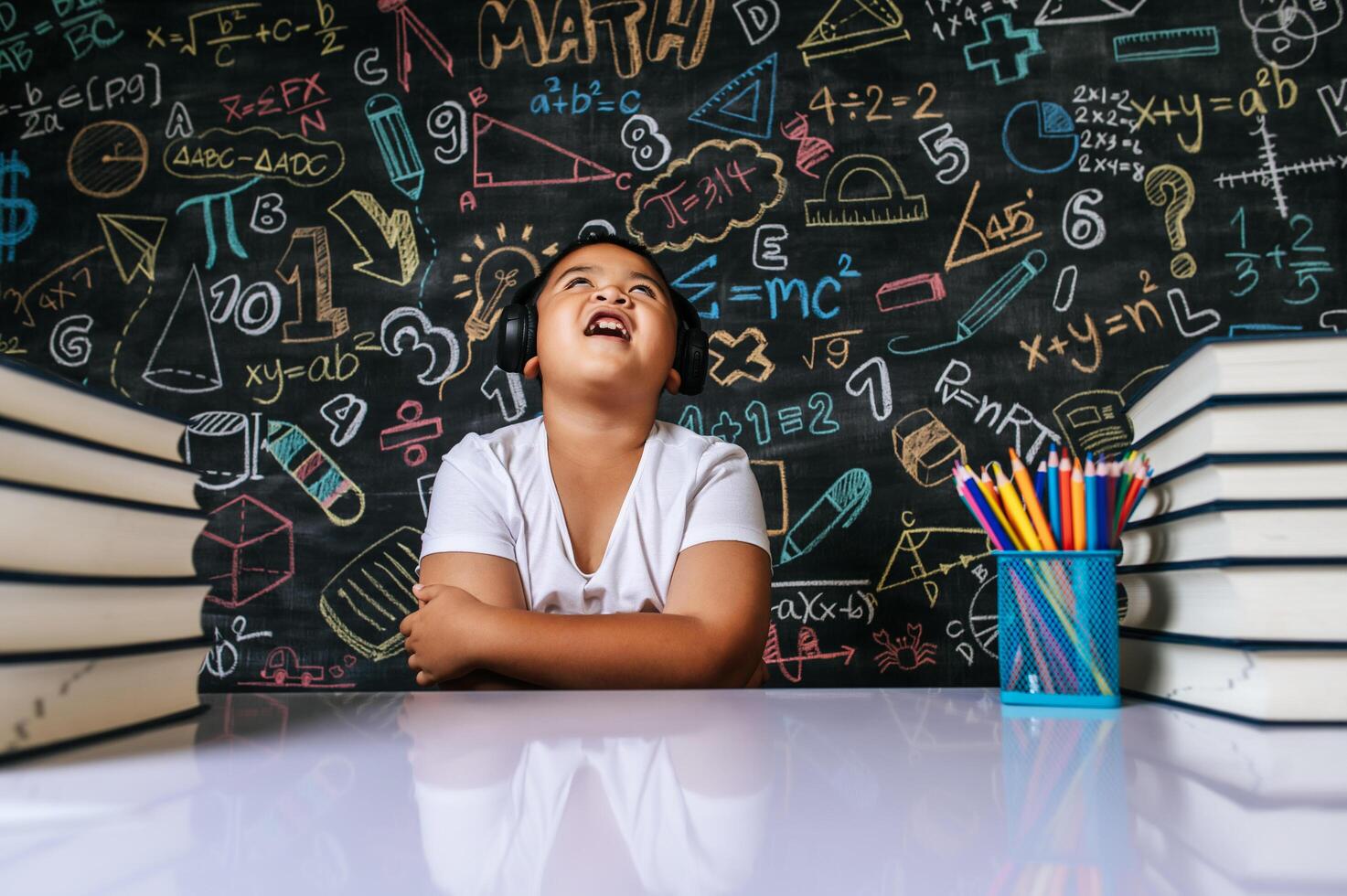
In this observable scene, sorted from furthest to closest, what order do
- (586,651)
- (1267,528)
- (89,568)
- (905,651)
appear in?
(905,651) < (586,651) < (1267,528) < (89,568)

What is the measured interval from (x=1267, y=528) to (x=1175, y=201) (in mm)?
1839

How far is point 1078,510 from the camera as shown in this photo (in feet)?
2.67

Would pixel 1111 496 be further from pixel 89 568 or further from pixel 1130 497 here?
pixel 89 568

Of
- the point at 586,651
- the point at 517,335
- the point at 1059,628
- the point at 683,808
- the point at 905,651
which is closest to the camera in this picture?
the point at 683,808

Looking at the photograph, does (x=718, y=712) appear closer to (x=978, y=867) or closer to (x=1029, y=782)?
(x=1029, y=782)

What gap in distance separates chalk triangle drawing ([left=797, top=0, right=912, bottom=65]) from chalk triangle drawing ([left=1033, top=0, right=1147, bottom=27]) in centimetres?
33

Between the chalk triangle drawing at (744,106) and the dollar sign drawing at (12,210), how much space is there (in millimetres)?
1671

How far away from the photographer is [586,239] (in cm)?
152

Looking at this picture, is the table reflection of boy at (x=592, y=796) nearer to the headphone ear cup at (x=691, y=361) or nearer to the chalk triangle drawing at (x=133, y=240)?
the headphone ear cup at (x=691, y=361)

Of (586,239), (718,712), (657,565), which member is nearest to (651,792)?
(718,712)

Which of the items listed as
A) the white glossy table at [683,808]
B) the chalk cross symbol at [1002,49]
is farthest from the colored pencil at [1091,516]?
the chalk cross symbol at [1002,49]

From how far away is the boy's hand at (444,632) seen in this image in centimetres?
109

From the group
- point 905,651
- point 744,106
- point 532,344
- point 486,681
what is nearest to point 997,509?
point 486,681

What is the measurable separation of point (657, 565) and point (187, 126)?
1.83 meters
